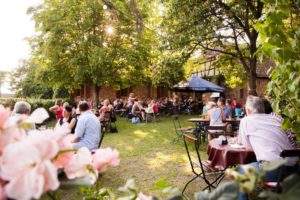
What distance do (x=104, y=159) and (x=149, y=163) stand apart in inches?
265

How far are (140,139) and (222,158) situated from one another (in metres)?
6.84

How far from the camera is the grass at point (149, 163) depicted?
229 inches

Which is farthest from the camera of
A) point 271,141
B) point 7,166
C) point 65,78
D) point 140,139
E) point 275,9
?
point 65,78

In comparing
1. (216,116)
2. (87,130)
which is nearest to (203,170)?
(87,130)

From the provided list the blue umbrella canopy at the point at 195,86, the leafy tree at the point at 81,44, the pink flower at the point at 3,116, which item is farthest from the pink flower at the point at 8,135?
the leafy tree at the point at 81,44

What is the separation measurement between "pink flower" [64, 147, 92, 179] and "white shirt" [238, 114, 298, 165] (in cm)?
311

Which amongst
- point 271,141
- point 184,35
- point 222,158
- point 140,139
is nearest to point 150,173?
point 222,158

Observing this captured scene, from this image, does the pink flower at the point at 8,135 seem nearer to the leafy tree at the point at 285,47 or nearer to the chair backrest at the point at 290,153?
the leafy tree at the point at 285,47

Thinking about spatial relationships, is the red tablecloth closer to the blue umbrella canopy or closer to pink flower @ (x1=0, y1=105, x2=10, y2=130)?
pink flower @ (x1=0, y1=105, x2=10, y2=130)

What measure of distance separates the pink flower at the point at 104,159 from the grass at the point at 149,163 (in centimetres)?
289

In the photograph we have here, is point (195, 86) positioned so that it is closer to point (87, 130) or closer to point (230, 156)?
point (87, 130)

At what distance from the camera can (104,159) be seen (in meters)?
0.92

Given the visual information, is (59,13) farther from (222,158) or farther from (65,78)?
(222,158)

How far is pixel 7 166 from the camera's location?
2.12 feet
